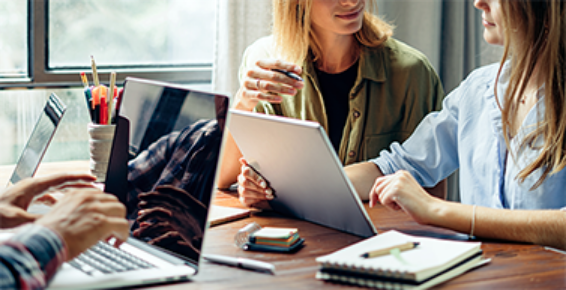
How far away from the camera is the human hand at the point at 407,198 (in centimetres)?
101

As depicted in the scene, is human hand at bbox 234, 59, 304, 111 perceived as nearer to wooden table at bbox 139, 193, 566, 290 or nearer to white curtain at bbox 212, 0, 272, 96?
wooden table at bbox 139, 193, 566, 290

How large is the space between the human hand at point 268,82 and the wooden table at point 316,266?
1.10ft

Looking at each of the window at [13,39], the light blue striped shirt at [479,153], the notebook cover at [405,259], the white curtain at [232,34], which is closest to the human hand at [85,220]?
the notebook cover at [405,259]

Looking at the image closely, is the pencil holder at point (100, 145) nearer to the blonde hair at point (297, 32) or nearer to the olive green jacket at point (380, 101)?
the olive green jacket at point (380, 101)

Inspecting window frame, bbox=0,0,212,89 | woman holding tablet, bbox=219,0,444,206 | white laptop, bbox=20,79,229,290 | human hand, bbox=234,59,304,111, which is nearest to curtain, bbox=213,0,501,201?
window frame, bbox=0,0,212,89

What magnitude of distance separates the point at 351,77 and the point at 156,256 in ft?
3.09

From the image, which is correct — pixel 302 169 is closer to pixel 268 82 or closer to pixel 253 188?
pixel 253 188

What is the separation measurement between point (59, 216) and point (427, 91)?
3.69 ft

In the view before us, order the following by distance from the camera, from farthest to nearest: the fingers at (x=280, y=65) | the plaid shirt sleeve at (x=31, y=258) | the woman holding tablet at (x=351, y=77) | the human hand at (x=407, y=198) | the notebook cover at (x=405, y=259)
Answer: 1. the woman holding tablet at (x=351, y=77)
2. the fingers at (x=280, y=65)
3. the human hand at (x=407, y=198)
4. the notebook cover at (x=405, y=259)
5. the plaid shirt sleeve at (x=31, y=258)

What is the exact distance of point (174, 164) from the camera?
0.83 m

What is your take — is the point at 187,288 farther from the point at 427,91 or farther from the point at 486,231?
the point at 427,91

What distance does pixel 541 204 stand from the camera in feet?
3.60

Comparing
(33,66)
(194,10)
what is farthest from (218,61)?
(33,66)

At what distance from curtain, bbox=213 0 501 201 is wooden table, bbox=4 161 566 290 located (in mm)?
1245
